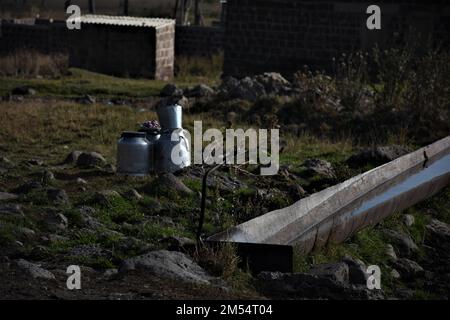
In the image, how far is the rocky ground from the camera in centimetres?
681

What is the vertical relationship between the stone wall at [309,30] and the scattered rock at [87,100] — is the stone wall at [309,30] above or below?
above

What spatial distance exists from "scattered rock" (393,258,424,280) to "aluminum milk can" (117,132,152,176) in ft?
9.33

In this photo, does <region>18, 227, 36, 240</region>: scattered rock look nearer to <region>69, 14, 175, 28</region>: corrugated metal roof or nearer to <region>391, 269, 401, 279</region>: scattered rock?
<region>391, 269, 401, 279</region>: scattered rock

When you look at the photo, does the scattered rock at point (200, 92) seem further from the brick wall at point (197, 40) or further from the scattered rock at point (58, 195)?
the scattered rock at point (58, 195)

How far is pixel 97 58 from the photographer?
24.8 metres

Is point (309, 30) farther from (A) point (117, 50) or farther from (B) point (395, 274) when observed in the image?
(B) point (395, 274)

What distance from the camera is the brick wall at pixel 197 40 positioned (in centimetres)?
2606

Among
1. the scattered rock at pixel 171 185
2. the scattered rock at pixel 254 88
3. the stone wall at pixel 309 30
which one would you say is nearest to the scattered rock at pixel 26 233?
the scattered rock at pixel 171 185

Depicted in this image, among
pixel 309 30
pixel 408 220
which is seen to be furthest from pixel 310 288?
pixel 309 30

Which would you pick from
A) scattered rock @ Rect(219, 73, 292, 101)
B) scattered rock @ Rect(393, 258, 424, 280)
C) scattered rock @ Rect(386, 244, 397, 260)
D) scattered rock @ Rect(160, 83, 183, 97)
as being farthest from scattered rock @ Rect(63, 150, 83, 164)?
scattered rock @ Rect(160, 83, 183, 97)

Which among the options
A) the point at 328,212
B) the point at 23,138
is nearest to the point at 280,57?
the point at 23,138

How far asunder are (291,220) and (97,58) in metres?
17.0

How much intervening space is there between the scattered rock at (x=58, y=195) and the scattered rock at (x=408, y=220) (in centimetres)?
313

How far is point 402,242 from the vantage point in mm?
9375
